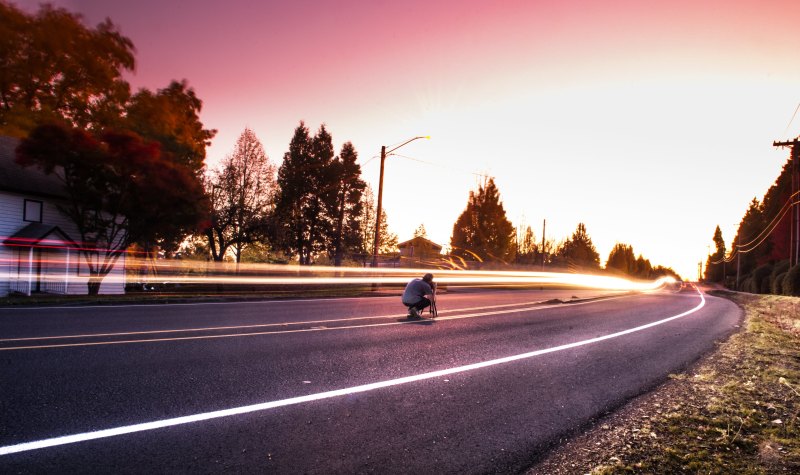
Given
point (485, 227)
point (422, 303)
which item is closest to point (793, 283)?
point (485, 227)

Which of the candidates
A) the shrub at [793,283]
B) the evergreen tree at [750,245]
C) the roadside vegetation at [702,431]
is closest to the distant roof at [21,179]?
the roadside vegetation at [702,431]

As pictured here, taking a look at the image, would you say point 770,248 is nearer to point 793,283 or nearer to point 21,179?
point 793,283

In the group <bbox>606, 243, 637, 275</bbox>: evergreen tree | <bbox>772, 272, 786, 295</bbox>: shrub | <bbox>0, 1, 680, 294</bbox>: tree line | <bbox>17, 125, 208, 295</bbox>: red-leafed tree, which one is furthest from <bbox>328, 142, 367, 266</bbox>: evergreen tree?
<bbox>606, 243, 637, 275</bbox>: evergreen tree

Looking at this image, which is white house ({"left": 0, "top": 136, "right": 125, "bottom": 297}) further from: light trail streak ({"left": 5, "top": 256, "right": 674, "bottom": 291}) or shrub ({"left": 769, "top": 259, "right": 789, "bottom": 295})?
shrub ({"left": 769, "top": 259, "right": 789, "bottom": 295})

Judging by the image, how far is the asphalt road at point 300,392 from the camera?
336 cm

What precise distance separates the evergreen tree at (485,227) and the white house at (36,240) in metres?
29.2

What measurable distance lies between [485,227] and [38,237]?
1331 inches

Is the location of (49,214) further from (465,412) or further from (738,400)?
(738,400)

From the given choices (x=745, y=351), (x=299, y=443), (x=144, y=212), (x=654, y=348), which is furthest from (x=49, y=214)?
(x=745, y=351)

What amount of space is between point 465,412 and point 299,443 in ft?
5.83

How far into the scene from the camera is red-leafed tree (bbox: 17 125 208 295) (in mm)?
19031

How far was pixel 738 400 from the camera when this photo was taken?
201 inches

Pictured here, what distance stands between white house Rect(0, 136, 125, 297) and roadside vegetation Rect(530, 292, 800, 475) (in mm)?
25747

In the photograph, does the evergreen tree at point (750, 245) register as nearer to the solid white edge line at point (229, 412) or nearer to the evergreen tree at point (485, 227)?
the evergreen tree at point (485, 227)
